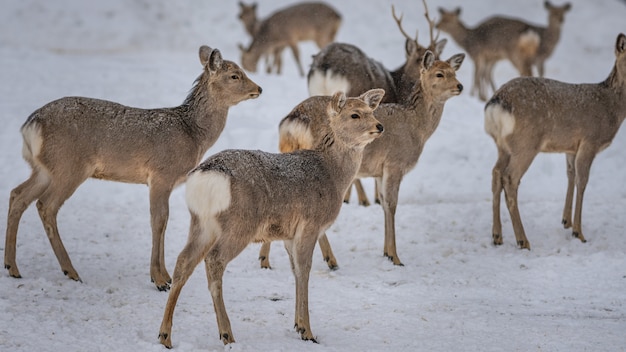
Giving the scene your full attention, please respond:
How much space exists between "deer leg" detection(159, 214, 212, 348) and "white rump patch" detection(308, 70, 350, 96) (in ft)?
17.5

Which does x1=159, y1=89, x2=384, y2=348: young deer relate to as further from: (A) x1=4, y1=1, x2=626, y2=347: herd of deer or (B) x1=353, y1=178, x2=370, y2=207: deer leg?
(B) x1=353, y1=178, x2=370, y2=207: deer leg

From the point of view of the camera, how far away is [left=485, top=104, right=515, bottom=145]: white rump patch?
10.4m

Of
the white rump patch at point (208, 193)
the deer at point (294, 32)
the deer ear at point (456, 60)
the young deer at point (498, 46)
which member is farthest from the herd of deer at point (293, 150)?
the deer at point (294, 32)

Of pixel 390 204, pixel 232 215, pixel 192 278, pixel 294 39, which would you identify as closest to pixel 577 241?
pixel 390 204

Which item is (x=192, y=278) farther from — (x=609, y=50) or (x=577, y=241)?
(x=609, y=50)

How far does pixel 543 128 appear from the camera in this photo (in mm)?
10516

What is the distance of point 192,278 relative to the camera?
8719mm

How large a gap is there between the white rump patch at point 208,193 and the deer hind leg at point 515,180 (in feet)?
16.0

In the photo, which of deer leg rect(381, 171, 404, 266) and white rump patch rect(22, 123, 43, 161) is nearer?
white rump patch rect(22, 123, 43, 161)

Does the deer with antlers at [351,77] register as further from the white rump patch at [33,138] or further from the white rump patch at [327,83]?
the white rump patch at [33,138]

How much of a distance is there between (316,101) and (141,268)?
2527mm

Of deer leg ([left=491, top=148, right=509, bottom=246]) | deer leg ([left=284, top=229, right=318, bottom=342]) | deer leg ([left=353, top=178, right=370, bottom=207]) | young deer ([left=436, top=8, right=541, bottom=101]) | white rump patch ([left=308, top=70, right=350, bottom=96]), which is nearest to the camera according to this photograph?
deer leg ([left=284, top=229, right=318, bottom=342])

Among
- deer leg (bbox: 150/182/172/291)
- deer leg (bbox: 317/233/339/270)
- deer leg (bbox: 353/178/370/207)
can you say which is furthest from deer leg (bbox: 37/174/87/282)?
deer leg (bbox: 353/178/370/207)

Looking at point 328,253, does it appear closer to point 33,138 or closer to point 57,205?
point 57,205
